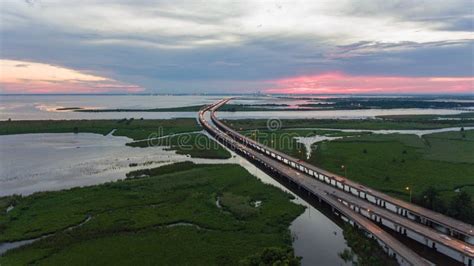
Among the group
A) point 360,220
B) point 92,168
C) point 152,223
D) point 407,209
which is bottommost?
point 152,223

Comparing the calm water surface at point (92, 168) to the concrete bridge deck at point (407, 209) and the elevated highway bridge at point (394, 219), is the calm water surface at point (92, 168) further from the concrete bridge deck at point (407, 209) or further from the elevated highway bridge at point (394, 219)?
the concrete bridge deck at point (407, 209)

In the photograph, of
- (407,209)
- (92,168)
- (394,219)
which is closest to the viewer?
(394,219)

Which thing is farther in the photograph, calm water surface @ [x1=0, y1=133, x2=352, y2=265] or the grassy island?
calm water surface @ [x1=0, y1=133, x2=352, y2=265]

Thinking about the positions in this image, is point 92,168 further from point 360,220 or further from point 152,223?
point 360,220

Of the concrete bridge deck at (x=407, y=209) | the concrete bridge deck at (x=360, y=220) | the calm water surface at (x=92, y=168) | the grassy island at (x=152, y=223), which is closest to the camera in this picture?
the concrete bridge deck at (x=360, y=220)

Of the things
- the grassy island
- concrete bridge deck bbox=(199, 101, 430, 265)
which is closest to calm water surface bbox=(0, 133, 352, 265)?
concrete bridge deck bbox=(199, 101, 430, 265)

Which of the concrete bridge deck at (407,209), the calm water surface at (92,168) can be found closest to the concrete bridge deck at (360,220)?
the calm water surface at (92,168)

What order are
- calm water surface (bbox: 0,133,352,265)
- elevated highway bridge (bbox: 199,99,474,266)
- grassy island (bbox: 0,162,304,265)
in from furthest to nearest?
calm water surface (bbox: 0,133,352,265), grassy island (bbox: 0,162,304,265), elevated highway bridge (bbox: 199,99,474,266)

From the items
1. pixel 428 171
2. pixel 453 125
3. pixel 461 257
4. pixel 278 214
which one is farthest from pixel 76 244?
pixel 453 125

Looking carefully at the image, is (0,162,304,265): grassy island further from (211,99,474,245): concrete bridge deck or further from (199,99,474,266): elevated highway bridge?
(211,99,474,245): concrete bridge deck

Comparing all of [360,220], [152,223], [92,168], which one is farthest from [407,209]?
[92,168]

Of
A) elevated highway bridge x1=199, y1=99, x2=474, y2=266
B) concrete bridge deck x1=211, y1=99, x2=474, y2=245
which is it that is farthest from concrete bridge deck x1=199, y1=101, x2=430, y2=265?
concrete bridge deck x1=211, y1=99, x2=474, y2=245

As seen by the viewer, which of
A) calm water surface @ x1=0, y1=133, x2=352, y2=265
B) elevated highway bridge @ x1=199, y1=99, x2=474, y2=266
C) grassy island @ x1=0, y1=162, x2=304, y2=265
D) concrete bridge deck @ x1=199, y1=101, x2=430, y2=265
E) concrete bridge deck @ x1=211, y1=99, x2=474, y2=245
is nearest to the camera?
concrete bridge deck @ x1=199, y1=101, x2=430, y2=265
